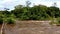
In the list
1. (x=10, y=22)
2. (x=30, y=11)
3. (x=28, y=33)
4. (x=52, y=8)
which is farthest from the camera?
(x=52, y=8)

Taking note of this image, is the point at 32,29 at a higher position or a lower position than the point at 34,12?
higher

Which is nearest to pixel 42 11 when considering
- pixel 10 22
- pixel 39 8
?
pixel 39 8

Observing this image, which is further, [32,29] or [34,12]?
[34,12]

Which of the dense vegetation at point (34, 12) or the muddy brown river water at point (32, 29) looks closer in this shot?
the muddy brown river water at point (32, 29)

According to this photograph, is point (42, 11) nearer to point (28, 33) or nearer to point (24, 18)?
point (24, 18)

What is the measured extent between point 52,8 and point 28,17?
297 inches

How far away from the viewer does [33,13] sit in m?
38.5

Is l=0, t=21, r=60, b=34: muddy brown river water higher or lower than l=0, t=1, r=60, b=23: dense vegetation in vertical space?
higher

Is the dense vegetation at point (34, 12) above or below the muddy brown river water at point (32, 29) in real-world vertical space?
below

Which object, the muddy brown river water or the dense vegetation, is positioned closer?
the muddy brown river water

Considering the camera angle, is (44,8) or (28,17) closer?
(28,17)

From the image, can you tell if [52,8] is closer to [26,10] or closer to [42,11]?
[42,11]

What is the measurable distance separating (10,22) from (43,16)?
1294cm

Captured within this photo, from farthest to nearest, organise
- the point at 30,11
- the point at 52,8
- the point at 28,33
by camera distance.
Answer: the point at 52,8, the point at 30,11, the point at 28,33
